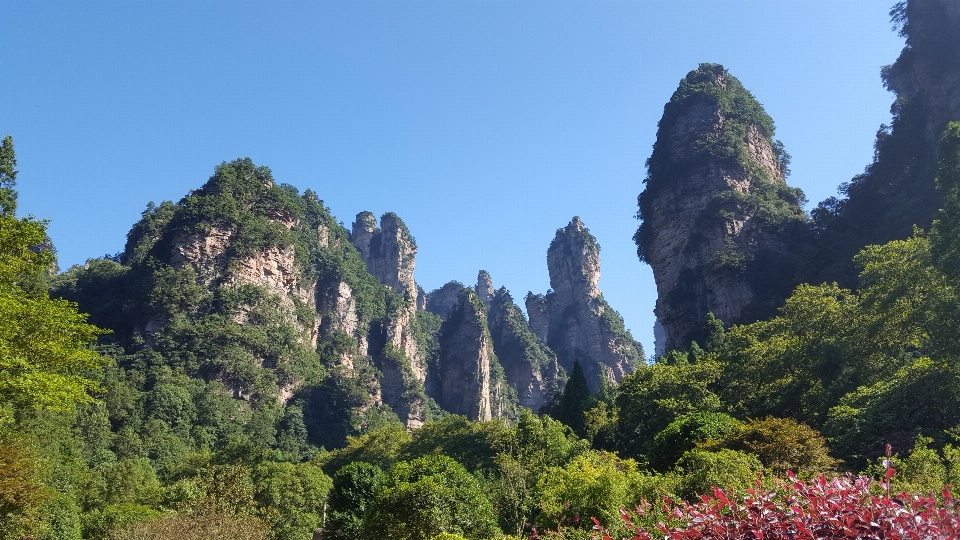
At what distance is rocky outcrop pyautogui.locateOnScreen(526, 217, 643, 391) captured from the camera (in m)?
106

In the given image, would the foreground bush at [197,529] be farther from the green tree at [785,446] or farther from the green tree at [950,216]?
the green tree at [950,216]

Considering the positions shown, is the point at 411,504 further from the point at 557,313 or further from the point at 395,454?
the point at 557,313

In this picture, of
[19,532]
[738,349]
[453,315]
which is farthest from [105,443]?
[453,315]

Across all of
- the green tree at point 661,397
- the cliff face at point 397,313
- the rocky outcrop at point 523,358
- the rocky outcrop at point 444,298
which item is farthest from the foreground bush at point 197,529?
the rocky outcrop at point 444,298

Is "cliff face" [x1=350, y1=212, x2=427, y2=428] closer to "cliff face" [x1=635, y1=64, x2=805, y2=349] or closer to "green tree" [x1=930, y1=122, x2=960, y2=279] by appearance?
"cliff face" [x1=635, y1=64, x2=805, y2=349]

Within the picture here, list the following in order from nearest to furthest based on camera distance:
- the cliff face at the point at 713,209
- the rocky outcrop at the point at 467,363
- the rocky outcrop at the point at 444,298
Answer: the cliff face at the point at 713,209 < the rocky outcrop at the point at 467,363 < the rocky outcrop at the point at 444,298

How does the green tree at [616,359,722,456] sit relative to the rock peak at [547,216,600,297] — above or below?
below

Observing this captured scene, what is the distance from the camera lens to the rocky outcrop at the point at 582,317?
10569cm

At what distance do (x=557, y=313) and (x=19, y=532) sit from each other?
102 metres

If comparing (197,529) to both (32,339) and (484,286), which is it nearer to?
(32,339)

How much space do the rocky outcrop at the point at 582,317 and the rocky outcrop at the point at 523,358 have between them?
15.7ft

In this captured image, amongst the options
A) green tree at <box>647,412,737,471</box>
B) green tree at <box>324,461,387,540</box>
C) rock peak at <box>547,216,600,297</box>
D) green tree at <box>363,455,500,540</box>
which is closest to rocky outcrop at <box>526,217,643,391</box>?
rock peak at <box>547,216,600,297</box>

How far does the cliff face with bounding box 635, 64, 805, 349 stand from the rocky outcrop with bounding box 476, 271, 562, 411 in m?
44.7

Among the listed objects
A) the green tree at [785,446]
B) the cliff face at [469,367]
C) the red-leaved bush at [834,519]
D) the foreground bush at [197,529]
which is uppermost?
the cliff face at [469,367]
